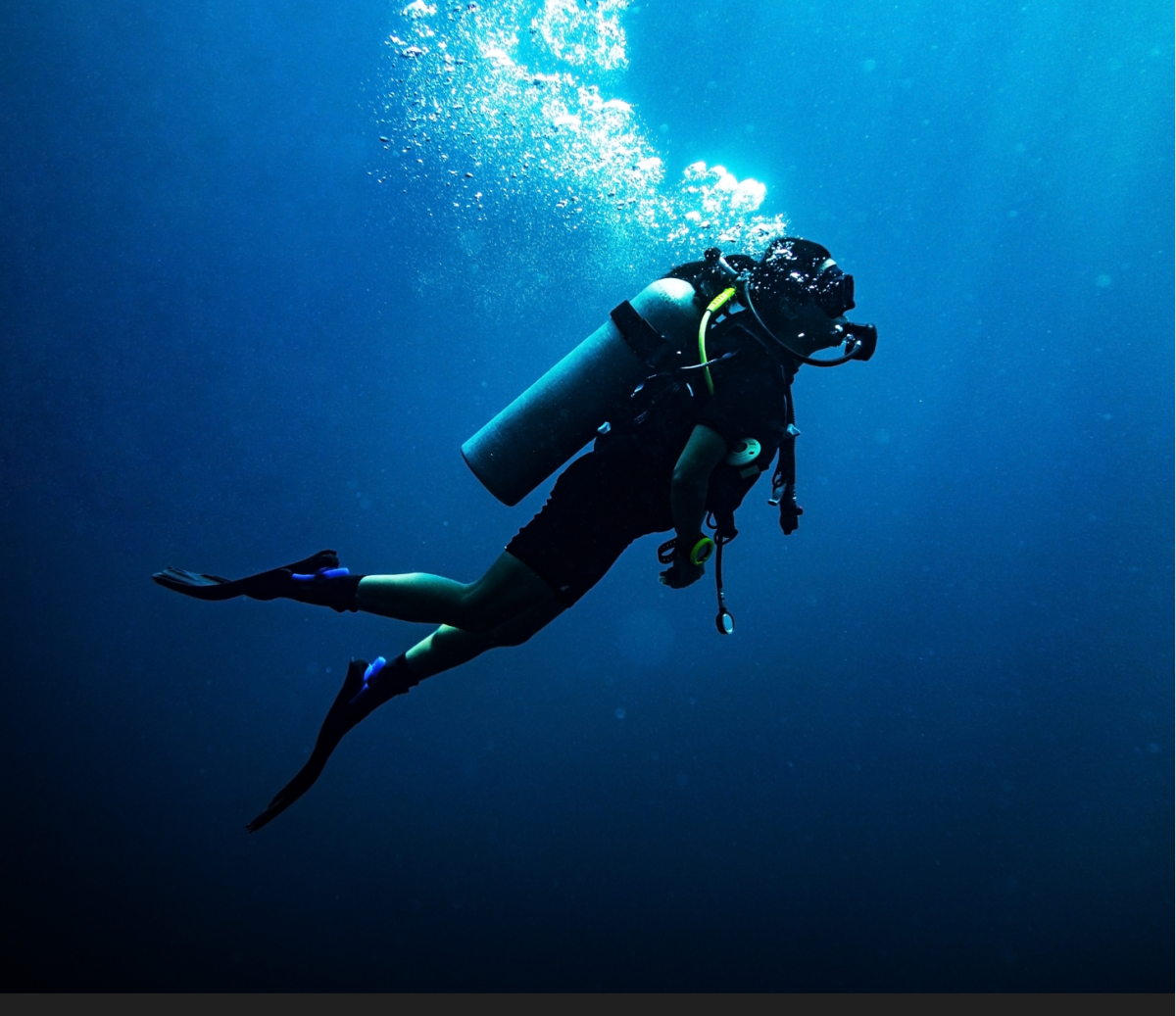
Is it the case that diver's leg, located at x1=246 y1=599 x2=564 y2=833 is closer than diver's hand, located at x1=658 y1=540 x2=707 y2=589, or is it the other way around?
diver's hand, located at x1=658 y1=540 x2=707 y2=589

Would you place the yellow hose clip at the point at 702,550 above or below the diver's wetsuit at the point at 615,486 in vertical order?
below

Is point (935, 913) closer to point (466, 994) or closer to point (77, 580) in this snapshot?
point (466, 994)

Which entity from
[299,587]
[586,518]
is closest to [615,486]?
[586,518]

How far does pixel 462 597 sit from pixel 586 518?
65 centimetres

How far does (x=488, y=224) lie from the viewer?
13.3 metres

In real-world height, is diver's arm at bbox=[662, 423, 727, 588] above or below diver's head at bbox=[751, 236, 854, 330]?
below

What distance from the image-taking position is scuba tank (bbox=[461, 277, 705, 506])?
252 centimetres

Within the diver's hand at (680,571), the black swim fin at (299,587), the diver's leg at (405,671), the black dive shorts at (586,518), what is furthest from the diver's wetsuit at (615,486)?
the black swim fin at (299,587)

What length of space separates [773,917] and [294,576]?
16037 millimetres

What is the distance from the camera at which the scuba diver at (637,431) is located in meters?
2.48

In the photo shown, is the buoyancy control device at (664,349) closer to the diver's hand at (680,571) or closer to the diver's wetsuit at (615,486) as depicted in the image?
the diver's wetsuit at (615,486)

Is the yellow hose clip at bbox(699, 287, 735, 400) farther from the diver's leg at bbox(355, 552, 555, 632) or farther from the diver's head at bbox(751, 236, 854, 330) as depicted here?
the diver's leg at bbox(355, 552, 555, 632)

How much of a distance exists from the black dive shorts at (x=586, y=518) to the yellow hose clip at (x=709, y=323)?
0.45 m

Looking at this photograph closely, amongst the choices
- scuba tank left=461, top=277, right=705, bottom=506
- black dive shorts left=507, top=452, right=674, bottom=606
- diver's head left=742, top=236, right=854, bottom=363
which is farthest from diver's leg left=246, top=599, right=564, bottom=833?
diver's head left=742, top=236, right=854, bottom=363
